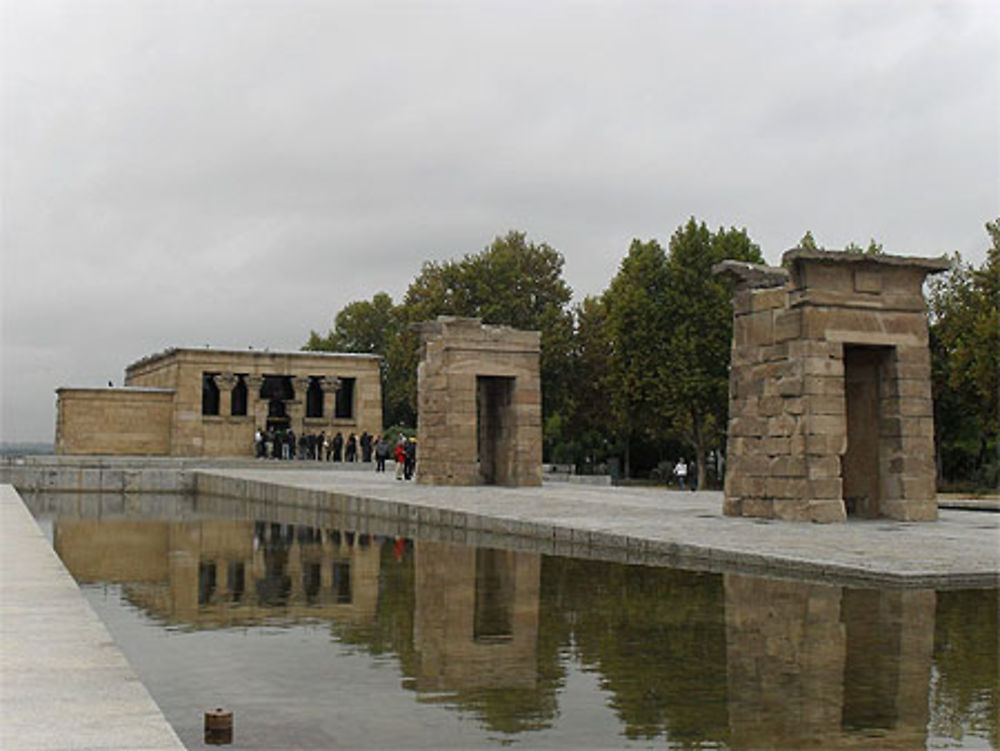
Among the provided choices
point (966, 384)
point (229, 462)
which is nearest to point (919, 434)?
point (966, 384)

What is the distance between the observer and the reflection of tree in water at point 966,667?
18.8 ft

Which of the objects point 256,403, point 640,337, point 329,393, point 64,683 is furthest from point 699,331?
point 64,683

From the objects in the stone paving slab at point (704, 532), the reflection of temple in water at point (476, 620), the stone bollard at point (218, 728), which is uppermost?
the stone paving slab at point (704, 532)

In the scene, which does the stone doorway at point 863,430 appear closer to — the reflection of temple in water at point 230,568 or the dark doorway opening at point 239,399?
the reflection of temple in water at point 230,568

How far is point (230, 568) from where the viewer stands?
13.2 metres

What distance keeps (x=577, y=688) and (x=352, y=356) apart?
4861 centimetres

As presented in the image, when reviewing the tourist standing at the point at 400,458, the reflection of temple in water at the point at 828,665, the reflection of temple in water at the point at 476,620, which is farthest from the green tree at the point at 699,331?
the reflection of temple in water at the point at 828,665

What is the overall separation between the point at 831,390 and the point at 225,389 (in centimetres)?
3840

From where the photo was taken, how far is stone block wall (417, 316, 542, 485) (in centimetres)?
2908

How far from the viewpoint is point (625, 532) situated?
1478 cm

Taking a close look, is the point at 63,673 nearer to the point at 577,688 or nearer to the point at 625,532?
the point at 577,688

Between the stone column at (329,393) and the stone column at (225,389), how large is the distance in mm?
4034

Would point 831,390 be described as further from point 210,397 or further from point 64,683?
point 210,397

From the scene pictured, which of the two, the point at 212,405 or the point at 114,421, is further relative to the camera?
the point at 212,405
